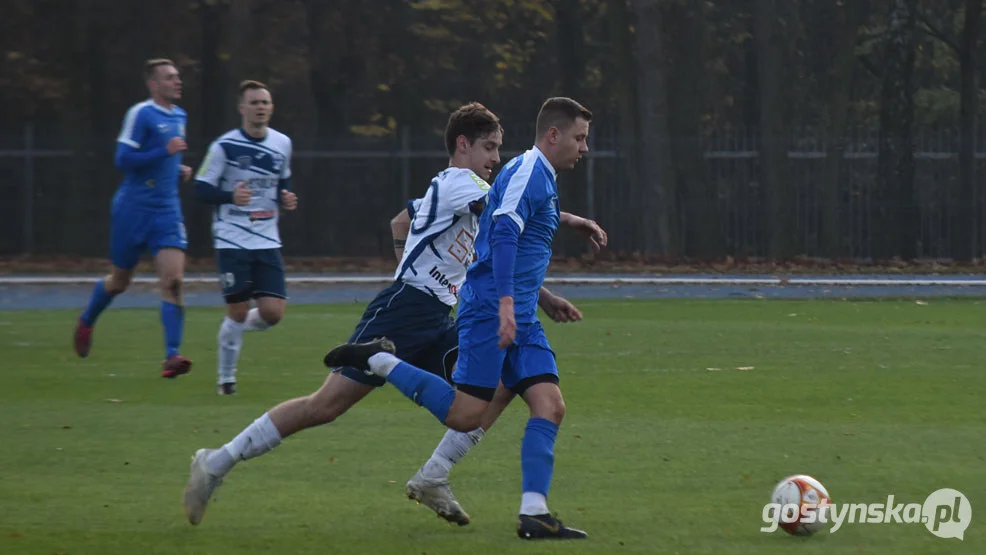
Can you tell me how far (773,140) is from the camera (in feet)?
98.6

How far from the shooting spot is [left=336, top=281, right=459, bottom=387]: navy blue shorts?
281 inches

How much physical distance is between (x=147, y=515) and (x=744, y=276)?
810 inches

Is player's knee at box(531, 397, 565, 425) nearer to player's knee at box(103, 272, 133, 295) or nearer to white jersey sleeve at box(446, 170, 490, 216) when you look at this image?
white jersey sleeve at box(446, 170, 490, 216)

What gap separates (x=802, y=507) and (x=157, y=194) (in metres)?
7.30

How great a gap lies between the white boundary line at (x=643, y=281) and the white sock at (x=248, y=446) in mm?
17774

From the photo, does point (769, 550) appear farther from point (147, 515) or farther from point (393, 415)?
point (393, 415)

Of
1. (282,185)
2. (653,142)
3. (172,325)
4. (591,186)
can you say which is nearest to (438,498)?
(282,185)

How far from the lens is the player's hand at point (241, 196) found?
1102 cm

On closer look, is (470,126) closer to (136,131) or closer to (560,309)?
(560,309)

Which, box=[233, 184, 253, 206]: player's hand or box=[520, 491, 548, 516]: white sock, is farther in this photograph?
box=[233, 184, 253, 206]: player's hand

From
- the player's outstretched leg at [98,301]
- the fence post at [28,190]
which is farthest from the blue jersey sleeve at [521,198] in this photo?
the fence post at [28,190]

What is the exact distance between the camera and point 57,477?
26.1 feet

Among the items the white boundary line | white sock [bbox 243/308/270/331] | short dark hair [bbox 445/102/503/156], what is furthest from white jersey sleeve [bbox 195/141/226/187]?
the white boundary line

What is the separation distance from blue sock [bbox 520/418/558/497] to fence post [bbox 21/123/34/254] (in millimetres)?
25850
